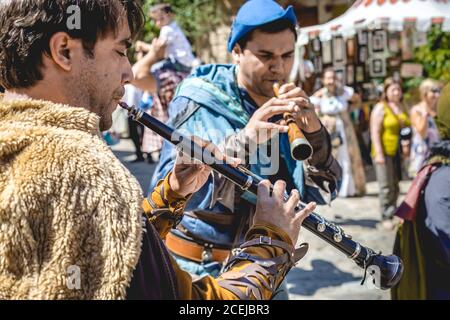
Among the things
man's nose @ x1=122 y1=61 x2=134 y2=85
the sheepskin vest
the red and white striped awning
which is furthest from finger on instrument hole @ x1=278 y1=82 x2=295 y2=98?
the red and white striped awning

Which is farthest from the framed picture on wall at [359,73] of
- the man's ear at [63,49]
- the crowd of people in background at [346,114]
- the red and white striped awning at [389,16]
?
the man's ear at [63,49]

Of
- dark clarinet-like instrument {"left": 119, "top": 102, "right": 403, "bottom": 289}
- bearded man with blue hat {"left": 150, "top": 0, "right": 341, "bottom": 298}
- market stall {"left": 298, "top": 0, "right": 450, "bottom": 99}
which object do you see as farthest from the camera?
market stall {"left": 298, "top": 0, "right": 450, "bottom": 99}

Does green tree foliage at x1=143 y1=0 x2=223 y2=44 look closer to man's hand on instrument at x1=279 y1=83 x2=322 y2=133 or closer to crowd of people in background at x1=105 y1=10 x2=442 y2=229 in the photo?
crowd of people in background at x1=105 y1=10 x2=442 y2=229

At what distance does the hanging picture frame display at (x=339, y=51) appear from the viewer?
10094 millimetres

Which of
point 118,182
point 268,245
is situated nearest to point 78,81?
point 118,182

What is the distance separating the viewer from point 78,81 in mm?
1321

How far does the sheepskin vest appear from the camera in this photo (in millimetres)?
1127

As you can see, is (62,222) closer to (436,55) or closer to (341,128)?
(341,128)

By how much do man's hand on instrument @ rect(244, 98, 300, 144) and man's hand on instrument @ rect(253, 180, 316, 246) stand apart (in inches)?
27.2
